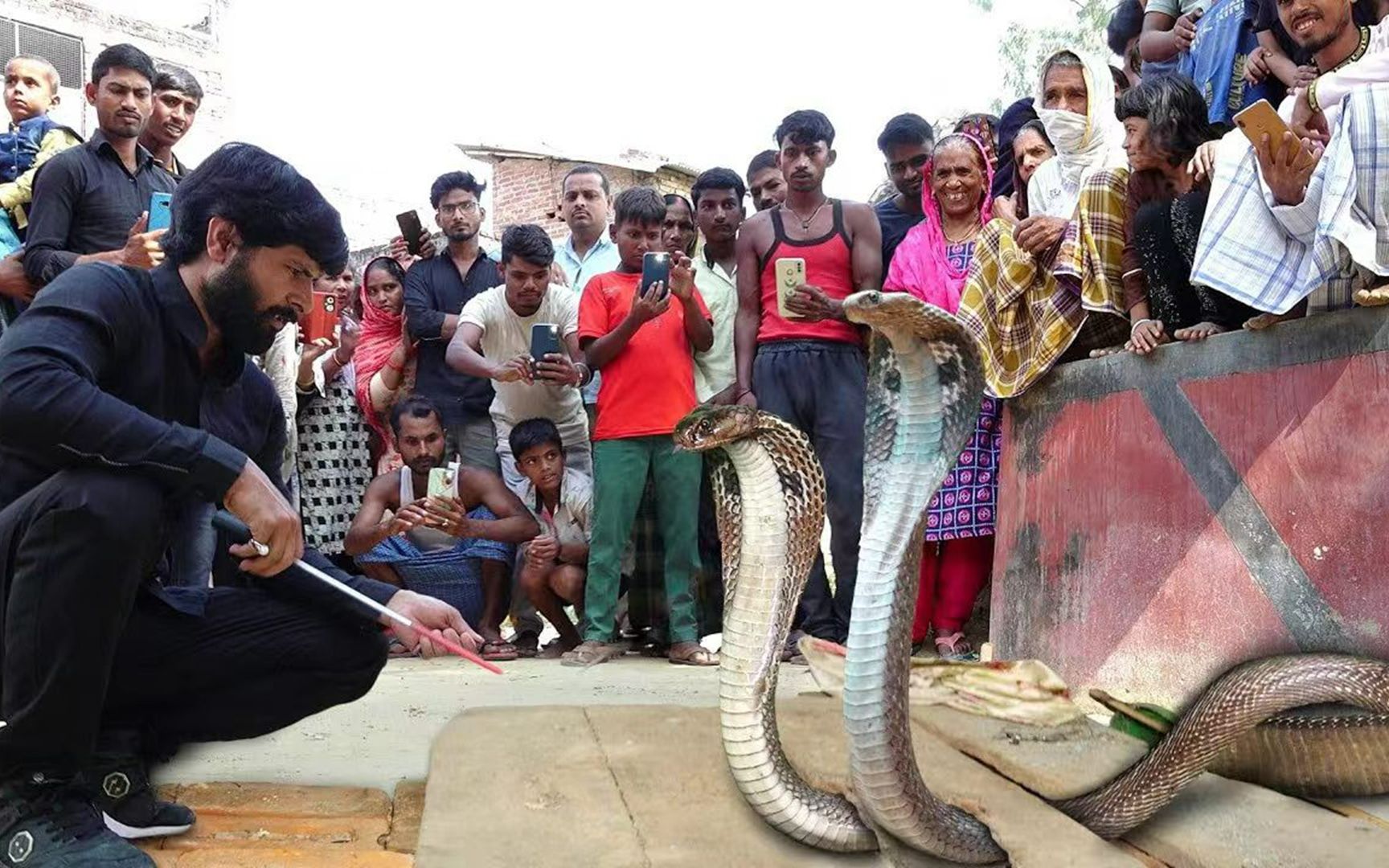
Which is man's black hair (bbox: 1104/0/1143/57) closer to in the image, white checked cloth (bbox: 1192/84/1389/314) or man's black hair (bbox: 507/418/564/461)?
white checked cloth (bbox: 1192/84/1389/314)

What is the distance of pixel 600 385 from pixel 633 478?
20.0 inches

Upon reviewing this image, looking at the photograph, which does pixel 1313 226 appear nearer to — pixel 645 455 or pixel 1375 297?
pixel 1375 297

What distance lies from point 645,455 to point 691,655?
0.86 metres

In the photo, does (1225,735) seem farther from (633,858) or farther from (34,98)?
(34,98)

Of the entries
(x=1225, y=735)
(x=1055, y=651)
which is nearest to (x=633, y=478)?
(x=1055, y=651)

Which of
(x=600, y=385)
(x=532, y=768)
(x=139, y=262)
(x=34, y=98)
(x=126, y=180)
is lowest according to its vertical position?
(x=532, y=768)

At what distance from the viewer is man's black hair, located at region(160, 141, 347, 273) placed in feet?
8.14

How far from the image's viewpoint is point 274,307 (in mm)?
2572

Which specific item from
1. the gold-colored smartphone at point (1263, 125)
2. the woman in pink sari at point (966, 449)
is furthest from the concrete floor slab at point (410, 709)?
the gold-colored smartphone at point (1263, 125)

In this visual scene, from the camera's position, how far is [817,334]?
5.21m

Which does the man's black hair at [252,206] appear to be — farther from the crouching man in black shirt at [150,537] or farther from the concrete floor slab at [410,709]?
the concrete floor slab at [410,709]

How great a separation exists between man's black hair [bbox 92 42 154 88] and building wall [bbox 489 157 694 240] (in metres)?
12.4

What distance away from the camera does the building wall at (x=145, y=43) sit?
20.4m

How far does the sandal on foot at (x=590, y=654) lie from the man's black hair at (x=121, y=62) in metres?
2.77
